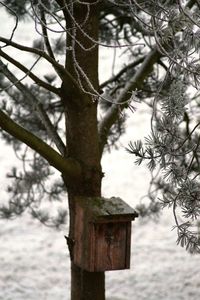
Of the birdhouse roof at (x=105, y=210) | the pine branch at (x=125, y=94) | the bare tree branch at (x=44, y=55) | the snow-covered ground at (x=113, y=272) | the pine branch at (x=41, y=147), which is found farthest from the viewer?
the snow-covered ground at (x=113, y=272)

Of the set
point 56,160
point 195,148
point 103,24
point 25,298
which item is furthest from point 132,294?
point 195,148

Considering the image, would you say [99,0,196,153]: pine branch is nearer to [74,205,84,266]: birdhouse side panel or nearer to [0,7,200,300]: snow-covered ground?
[74,205,84,266]: birdhouse side panel

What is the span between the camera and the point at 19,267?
4617 mm

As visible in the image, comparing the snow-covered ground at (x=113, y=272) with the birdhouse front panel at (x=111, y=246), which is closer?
the birdhouse front panel at (x=111, y=246)

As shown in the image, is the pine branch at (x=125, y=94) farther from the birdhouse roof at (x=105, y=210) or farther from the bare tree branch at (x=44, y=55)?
the bare tree branch at (x=44, y=55)

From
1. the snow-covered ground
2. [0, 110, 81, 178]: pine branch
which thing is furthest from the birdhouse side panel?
the snow-covered ground

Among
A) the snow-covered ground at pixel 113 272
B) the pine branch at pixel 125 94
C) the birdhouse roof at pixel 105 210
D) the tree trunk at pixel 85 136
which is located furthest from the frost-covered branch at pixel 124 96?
the snow-covered ground at pixel 113 272

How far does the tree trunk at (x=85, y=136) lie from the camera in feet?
8.18

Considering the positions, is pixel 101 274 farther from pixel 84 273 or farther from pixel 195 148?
pixel 195 148

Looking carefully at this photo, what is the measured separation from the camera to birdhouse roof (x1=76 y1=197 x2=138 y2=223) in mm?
2396

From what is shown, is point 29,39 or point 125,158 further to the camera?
point 29,39

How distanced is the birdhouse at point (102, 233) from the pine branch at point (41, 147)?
0.38 feet

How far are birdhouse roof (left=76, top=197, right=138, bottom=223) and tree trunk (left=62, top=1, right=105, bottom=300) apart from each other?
8 cm

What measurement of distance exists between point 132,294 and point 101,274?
1.68 m
